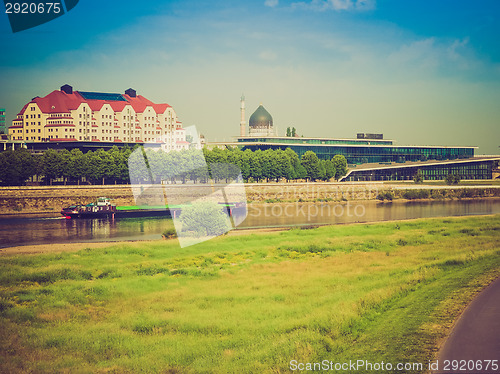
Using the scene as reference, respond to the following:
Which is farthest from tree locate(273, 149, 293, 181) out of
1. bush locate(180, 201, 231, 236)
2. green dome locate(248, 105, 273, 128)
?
bush locate(180, 201, 231, 236)

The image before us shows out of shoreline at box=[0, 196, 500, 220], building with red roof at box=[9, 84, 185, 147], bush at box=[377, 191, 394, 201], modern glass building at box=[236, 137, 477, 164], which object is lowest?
shoreline at box=[0, 196, 500, 220]

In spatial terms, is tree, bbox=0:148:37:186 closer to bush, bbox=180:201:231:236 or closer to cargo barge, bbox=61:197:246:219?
cargo barge, bbox=61:197:246:219

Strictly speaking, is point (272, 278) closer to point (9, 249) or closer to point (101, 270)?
point (101, 270)

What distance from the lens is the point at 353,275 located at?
108 feet

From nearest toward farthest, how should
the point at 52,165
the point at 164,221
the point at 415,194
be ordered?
the point at 164,221 → the point at 52,165 → the point at 415,194

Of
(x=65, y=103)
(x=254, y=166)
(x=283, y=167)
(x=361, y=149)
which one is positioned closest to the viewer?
(x=254, y=166)

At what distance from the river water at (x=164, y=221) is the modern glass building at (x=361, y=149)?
54.3m

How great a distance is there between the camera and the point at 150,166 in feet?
364

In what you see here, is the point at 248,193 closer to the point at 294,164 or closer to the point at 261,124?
the point at 294,164

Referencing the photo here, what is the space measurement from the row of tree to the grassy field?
198 ft

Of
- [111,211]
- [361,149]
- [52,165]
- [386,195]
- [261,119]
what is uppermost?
[261,119]

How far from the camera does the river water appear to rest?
2422 inches

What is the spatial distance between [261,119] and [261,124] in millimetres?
1919

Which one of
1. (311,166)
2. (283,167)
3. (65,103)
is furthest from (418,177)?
(65,103)
